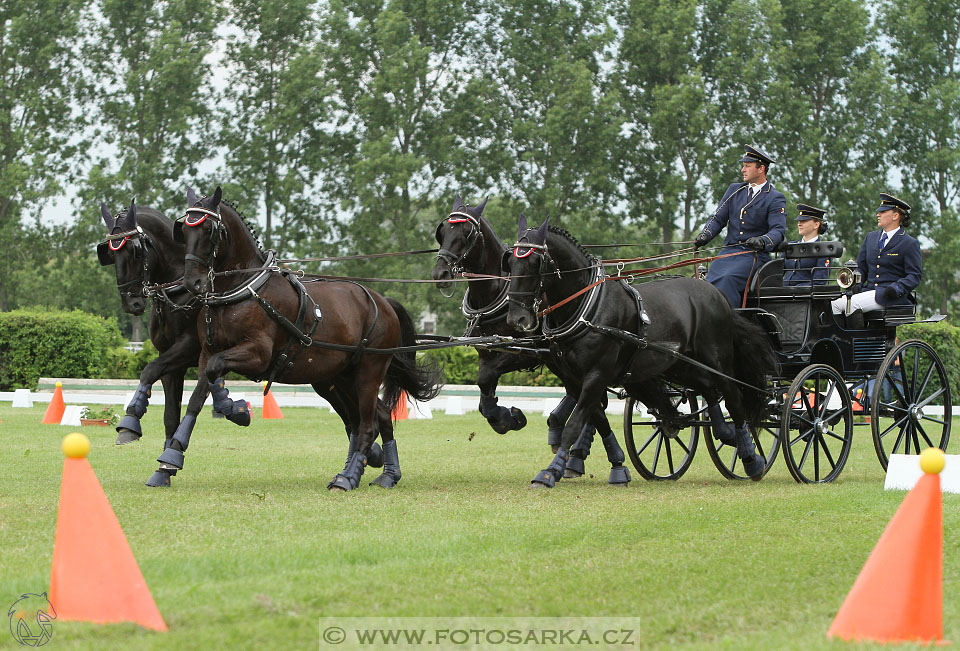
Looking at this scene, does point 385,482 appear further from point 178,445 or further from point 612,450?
point 612,450

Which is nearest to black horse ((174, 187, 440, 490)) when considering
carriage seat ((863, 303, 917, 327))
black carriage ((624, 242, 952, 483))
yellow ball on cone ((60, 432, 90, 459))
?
black carriage ((624, 242, 952, 483))

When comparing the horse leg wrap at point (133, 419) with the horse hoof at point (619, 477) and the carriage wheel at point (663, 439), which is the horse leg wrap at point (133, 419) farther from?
the carriage wheel at point (663, 439)

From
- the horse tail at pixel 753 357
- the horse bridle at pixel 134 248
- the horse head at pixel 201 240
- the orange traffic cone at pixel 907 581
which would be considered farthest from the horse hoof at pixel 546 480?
the orange traffic cone at pixel 907 581

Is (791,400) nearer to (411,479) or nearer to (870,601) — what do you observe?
(411,479)

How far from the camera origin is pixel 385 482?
389 inches

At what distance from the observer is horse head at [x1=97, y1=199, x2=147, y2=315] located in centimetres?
953

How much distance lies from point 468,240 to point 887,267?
3.99m

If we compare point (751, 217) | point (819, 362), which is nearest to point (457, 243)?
point (751, 217)

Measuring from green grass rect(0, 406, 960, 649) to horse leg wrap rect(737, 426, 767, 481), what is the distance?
0.20 meters

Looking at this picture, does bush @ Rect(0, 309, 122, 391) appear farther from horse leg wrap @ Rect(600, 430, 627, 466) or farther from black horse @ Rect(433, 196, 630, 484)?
horse leg wrap @ Rect(600, 430, 627, 466)

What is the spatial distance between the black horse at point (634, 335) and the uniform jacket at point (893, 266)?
133 centimetres

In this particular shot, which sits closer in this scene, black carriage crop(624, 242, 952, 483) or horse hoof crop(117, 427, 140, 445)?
horse hoof crop(117, 427, 140, 445)

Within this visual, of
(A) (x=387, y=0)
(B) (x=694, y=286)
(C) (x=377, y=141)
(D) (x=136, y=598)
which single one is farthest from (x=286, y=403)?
(D) (x=136, y=598)

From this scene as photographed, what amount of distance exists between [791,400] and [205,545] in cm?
559
